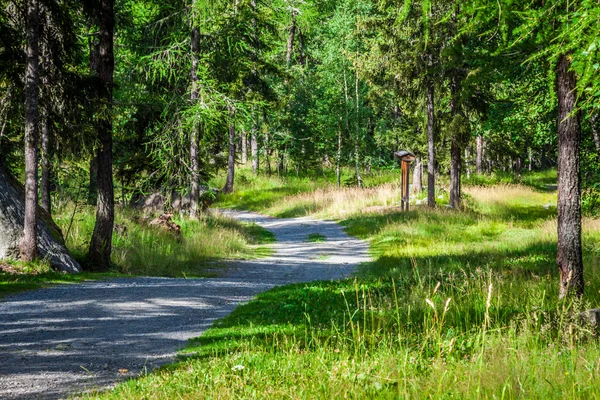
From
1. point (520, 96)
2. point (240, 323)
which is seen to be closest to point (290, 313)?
point (240, 323)

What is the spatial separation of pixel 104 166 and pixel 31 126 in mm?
1929

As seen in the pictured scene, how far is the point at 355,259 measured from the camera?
16.0 m

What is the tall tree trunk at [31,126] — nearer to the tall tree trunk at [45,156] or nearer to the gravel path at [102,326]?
the gravel path at [102,326]

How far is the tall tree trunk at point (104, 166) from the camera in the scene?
13133mm

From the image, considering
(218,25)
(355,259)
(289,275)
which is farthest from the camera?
(218,25)

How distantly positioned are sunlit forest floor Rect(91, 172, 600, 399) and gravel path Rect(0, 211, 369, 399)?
0.44 meters

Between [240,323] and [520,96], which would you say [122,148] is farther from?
[240,323]

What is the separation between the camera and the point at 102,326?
7391mm

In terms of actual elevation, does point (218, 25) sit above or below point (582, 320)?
above

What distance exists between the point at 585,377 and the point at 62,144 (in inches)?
520

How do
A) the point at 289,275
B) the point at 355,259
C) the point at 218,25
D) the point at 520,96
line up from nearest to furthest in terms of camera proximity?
1. the point at 289,275
2. the point at 355,259
3. the point at 520,96
4. the point at 218,25

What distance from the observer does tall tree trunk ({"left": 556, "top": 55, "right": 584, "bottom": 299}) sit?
7.73 metres

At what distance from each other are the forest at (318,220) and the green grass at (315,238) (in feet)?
0.44

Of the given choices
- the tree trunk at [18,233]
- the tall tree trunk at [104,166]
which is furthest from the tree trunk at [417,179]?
the tree trunk at [18,233]
